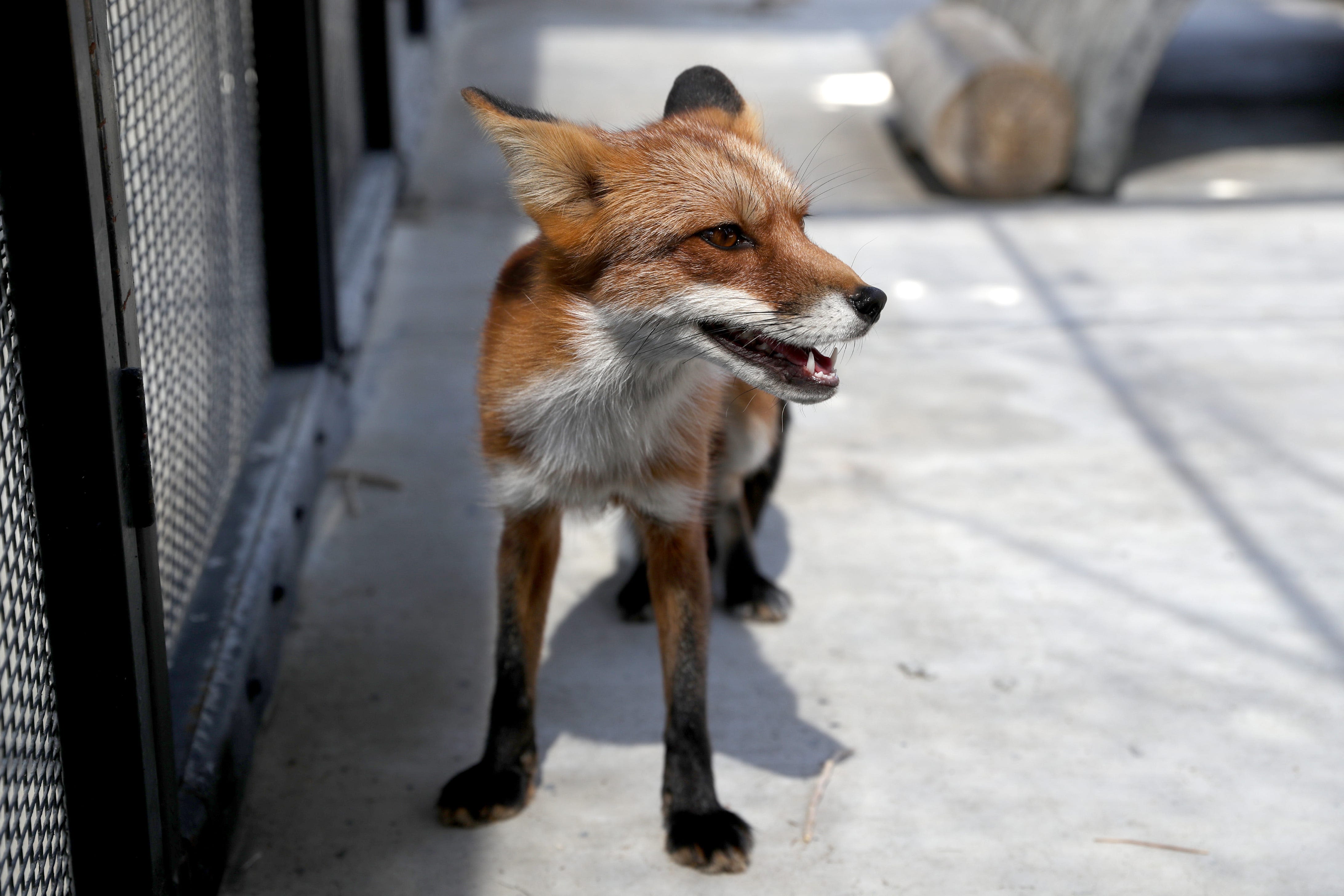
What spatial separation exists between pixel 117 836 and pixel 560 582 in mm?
1565

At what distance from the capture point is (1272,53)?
27.5 feet

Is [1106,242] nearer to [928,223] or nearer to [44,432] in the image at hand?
[928,223]

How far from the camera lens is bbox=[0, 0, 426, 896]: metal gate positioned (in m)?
1.60

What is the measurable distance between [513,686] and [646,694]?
19.2 inches

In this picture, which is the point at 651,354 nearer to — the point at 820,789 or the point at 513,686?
the point at 513,686

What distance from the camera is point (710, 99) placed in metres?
2.47

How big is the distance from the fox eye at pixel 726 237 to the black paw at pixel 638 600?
4.01 ft

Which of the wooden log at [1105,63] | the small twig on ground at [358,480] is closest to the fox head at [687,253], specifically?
the small twig on ground at [358,480]

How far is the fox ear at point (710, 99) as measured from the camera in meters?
2.41

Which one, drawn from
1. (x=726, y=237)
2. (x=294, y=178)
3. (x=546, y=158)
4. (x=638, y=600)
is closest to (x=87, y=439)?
(x=546, y=158)

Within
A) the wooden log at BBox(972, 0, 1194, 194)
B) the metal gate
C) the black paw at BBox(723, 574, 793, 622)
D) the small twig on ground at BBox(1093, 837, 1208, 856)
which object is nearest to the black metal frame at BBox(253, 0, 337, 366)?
the metal gate

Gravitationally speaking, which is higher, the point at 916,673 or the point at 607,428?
the point at 607,428

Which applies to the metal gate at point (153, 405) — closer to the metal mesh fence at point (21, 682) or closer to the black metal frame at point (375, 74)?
the metal mesh fence at point (21, 682)

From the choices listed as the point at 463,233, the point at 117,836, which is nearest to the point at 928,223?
the point at 463,233
